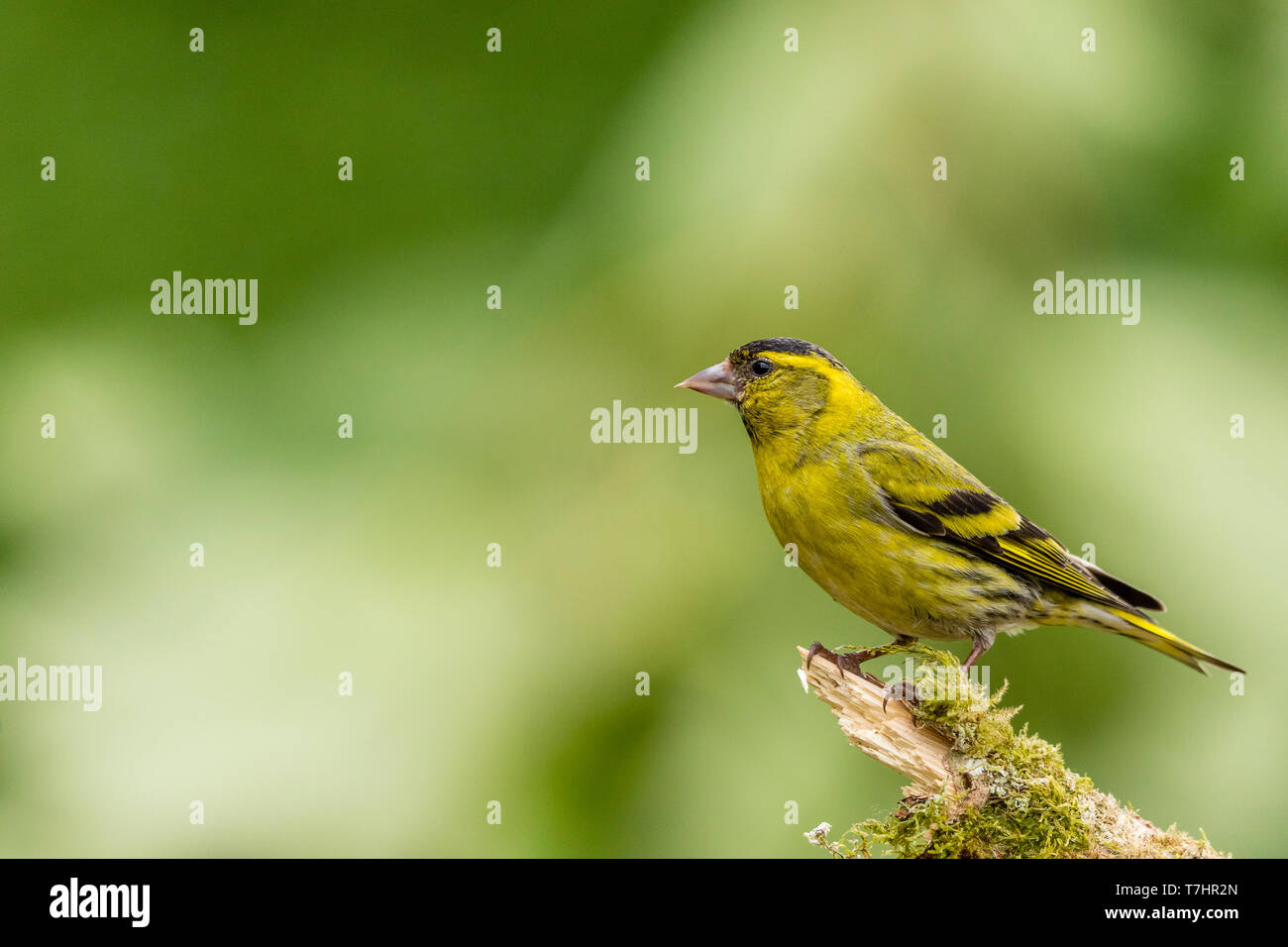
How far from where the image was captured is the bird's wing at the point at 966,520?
4211 millimetres

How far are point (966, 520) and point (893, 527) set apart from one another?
1.12 feet

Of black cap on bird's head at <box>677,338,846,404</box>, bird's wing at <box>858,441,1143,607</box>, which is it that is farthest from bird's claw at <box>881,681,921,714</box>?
black cap on bird's head at <box>677,338,846,404</box>

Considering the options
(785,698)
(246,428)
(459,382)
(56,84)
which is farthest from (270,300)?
(785,698)

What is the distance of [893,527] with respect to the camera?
4.14 m

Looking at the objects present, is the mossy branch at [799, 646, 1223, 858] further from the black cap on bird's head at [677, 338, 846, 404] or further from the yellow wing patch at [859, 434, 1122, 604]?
the black cap on bird's head at [677, 338, 846, 404]

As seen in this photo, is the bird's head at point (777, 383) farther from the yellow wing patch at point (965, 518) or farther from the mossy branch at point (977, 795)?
the mossy branch at point (977, 795)

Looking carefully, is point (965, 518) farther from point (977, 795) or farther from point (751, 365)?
point (977, 795)

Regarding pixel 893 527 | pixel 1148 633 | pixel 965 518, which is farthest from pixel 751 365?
pixel 1148 633

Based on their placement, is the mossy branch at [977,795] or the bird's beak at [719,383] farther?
the bird's beak at [719,383]

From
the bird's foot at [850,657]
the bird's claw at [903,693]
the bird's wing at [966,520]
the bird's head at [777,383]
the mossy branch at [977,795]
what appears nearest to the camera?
the mossy branch at [977,795]

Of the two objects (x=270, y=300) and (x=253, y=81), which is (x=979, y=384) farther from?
(x=253, y=81)

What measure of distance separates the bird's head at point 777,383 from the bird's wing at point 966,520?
0.91 feet

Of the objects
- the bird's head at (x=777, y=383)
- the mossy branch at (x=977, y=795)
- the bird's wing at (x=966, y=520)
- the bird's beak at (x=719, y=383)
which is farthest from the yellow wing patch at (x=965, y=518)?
the mossy branch at (x=977, y=795)

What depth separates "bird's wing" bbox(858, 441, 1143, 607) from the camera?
4.21m
